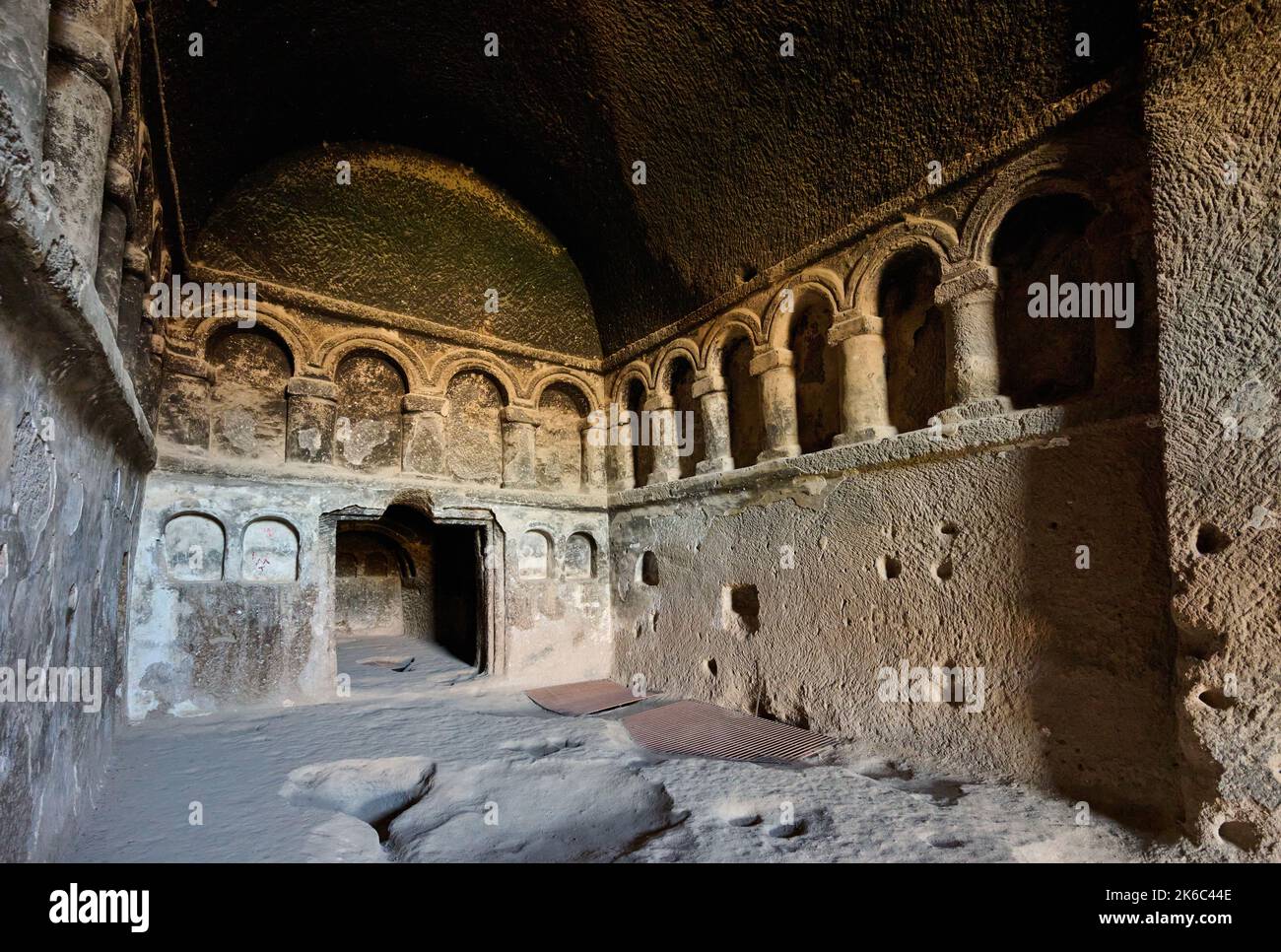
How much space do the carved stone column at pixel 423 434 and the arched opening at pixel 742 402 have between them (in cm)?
332

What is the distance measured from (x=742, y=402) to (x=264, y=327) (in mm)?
5062

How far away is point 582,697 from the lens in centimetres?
673

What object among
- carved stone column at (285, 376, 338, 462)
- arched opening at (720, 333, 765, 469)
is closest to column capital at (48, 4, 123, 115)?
carved stone column at (285, 376, 338, 462)

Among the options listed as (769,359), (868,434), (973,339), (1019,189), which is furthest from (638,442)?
(1019,189)

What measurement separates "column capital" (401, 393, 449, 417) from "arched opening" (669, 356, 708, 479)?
2.72 m

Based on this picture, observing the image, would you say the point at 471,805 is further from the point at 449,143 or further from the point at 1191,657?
the point at 449,143

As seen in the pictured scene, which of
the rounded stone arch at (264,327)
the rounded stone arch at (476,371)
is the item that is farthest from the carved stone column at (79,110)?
the rounded stone arch at (476,371)

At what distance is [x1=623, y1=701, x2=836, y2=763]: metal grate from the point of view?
4797 millimetres

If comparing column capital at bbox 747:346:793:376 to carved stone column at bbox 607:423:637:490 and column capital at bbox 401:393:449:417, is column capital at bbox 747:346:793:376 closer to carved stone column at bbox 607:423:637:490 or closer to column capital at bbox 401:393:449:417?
carved stone column at bbox 607:423:637:490

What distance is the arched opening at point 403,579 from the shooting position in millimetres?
10289

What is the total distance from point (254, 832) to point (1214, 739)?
468cm

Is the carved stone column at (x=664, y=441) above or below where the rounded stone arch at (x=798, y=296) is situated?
below

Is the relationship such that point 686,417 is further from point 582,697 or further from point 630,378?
point 582,697

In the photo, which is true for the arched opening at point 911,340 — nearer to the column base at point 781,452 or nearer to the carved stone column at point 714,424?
the column base at point 781,452
